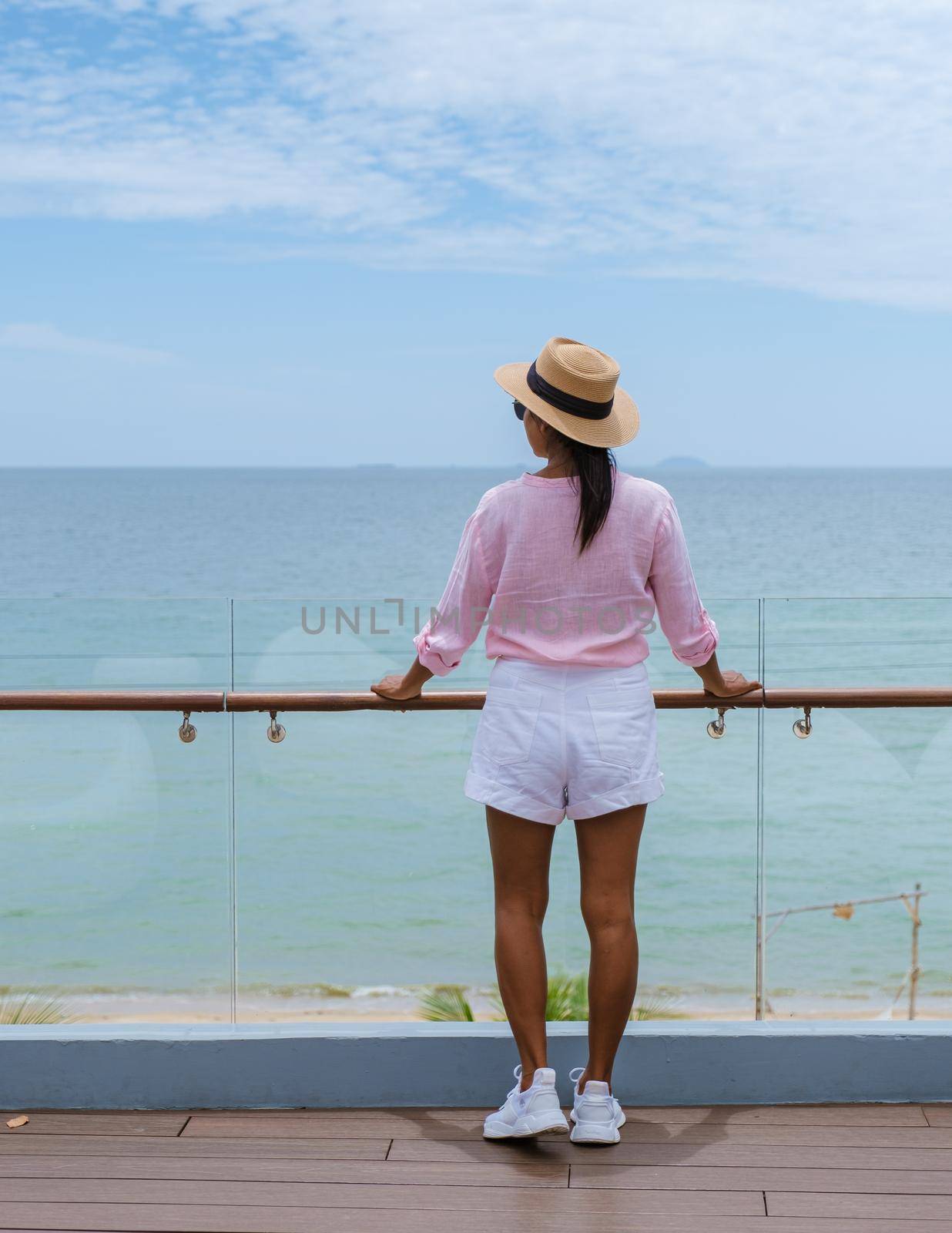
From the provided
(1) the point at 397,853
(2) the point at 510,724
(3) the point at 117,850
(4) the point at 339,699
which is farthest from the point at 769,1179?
(3) the point at 117,850

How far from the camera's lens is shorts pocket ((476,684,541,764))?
1990mm

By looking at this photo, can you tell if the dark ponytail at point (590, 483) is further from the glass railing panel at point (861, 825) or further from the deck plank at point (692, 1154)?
the deck plank at point (692, 1154)

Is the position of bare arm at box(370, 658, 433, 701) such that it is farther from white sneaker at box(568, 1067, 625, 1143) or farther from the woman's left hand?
white sneaker at box(568, 1067, 625, 1143)

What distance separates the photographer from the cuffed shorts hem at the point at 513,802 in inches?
79.0

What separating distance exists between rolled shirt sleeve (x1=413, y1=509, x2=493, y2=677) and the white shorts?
10 centimetres

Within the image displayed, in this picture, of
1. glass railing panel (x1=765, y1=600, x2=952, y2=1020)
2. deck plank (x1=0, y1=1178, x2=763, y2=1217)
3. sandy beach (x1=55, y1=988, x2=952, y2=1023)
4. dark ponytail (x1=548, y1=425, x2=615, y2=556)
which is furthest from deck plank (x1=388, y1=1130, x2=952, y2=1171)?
dark ponytail (x1=548, y1=425, x2=615, y2=556)

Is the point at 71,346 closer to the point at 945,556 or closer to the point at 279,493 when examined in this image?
the point at 279,493

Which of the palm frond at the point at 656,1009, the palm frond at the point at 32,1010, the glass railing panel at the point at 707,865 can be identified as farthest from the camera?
the palm frond at the point at 656,1009

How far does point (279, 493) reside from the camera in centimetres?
6756

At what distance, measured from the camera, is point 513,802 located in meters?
2.01

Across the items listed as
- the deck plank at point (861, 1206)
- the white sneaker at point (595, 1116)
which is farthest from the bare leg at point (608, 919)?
the deck plank at point (861, 1206)

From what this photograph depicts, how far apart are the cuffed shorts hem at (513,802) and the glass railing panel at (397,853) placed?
0.45 meters

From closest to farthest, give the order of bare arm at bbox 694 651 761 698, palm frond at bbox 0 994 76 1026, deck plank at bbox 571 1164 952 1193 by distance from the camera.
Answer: deck plank at bbox 571 1164 952 1193 < bare arm at bbox 694 651 761 698 < palm frond at bbox 0 994 76 1026

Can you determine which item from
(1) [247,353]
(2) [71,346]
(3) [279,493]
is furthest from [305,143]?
(3) [279,493]
